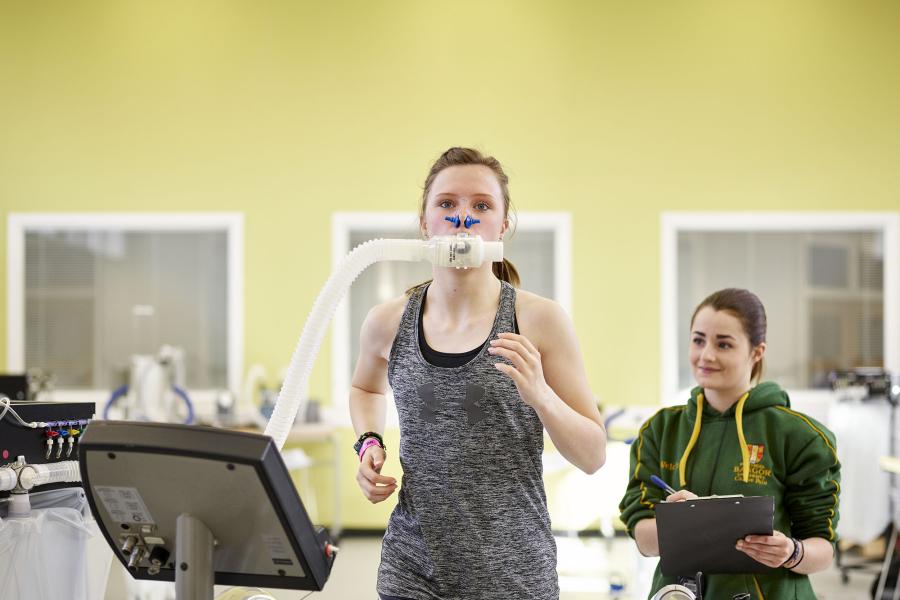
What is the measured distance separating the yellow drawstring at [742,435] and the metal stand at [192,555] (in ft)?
4.02

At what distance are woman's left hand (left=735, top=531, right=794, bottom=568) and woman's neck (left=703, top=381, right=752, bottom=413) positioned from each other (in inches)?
13.4

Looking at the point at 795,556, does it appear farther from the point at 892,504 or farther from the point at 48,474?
the point at 892,504

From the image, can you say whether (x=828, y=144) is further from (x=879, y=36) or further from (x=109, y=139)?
(x=109, y=139)

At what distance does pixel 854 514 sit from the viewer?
180 inches

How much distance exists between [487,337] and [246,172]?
487cm

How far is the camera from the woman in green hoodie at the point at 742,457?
1849 millimetres

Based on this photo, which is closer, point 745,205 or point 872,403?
point 872,403

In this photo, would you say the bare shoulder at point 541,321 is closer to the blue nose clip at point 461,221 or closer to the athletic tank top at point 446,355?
the athletic tank top at point 446,355

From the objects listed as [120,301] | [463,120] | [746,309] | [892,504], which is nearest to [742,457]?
[746,309]

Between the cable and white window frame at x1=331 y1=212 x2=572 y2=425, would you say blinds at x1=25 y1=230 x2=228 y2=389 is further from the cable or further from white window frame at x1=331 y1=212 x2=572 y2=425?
the cable

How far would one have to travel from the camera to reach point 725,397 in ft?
6.72

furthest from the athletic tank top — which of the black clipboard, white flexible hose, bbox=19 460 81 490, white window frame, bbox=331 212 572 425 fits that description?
white window frame, bbox=331 212 572 425

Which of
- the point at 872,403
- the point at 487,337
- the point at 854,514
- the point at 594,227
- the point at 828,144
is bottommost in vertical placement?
the point at 854,514

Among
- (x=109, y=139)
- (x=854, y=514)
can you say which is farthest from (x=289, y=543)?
(x=109, y=139)
